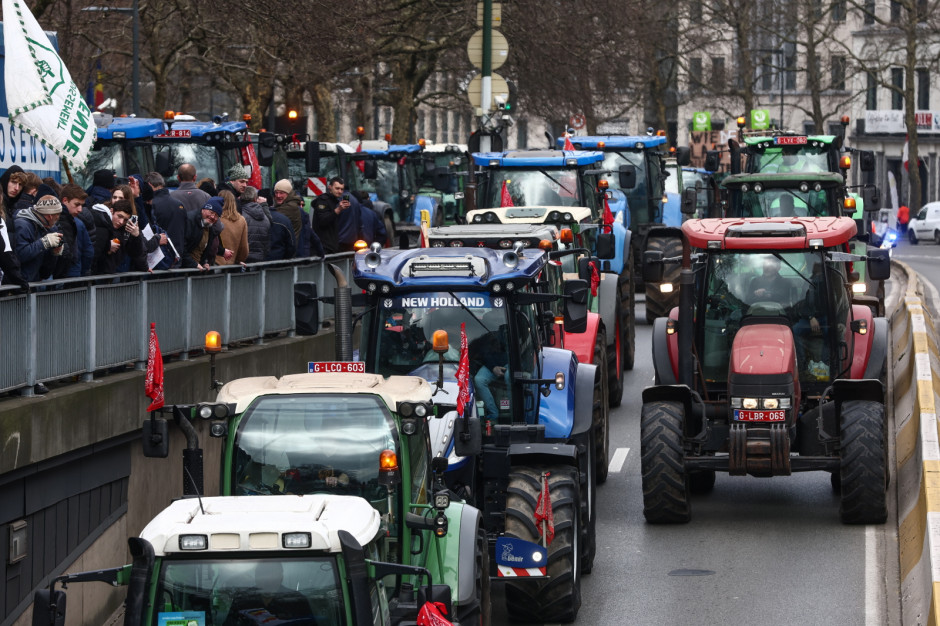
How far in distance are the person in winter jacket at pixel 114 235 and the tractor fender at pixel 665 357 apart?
15.6ft

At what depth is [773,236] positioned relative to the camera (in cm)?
1452

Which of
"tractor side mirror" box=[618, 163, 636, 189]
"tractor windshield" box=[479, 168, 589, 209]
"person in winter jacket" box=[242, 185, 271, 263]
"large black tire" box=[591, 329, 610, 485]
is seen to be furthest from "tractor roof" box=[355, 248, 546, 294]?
"tractor side mirror" box=[618, 163, 636, 189]

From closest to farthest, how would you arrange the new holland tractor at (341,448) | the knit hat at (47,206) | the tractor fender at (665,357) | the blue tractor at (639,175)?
the new holland tractor at (341,448) < the knit hat at (47,206) < the tractor fender at (665,357) < the blue tractor at (639,175)

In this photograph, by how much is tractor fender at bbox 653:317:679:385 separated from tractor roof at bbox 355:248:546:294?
3609mm

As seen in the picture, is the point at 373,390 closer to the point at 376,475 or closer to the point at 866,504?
the point at 376,475

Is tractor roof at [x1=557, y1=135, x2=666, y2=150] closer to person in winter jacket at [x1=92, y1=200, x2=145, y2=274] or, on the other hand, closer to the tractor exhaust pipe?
person in winter jacket at [x1=92, y1=200, x2=145, y2=274]

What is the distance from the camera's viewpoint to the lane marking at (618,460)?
54.6 feet

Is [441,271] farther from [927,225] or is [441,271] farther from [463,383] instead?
[927,225]

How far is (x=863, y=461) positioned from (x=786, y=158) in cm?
1474

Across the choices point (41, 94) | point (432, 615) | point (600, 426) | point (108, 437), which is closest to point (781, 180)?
point (600, 426)

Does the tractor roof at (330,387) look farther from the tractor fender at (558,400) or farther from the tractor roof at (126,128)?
the tractor roof at (126,128)

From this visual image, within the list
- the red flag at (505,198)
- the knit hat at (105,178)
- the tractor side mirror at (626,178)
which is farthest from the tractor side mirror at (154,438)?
the tractor side mirror at (626,178)

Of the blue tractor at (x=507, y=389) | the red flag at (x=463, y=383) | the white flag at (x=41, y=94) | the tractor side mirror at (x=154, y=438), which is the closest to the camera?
the tractor side mirror at (x=154, y=438)

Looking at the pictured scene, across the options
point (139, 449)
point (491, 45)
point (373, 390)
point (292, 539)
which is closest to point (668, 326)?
point (139, 449)
